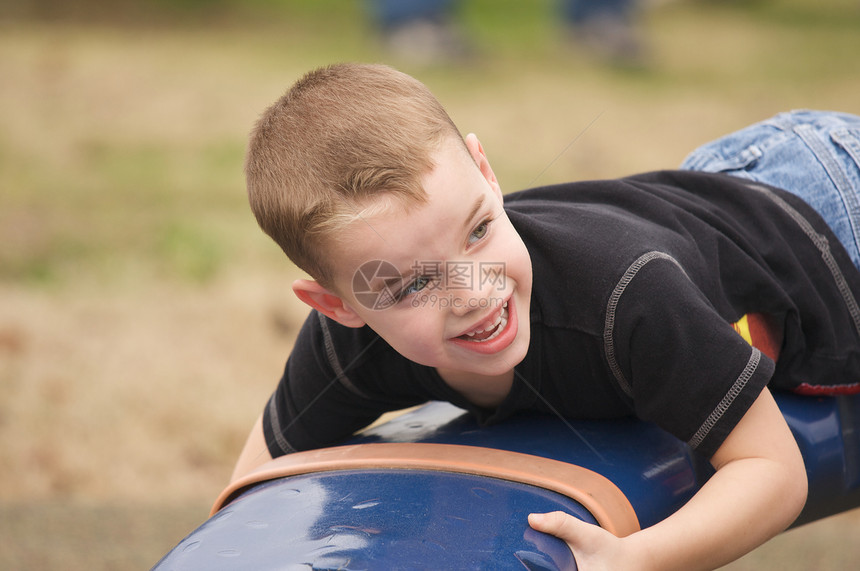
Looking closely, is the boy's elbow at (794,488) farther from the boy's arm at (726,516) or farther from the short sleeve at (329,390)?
the short sleeve at (329,390)

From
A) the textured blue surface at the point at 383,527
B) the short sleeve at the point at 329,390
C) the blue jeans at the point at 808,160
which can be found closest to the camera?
the textured blue surface at the point at 383,527

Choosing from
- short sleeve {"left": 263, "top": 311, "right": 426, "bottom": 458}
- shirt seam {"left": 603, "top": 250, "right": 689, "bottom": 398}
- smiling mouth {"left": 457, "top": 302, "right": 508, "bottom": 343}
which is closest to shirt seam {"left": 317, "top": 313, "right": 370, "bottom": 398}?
short sleeve {"left": 263, "top": 311, "right": 426, "bottom": 458}

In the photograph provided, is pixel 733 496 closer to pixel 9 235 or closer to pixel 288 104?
pixel 288 104

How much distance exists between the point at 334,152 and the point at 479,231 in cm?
17

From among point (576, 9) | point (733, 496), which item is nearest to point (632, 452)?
point (733, 496)

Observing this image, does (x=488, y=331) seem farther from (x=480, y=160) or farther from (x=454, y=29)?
(x=454, y=29)

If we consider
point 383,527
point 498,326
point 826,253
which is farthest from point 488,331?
point 826,253

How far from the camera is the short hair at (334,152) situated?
904 millimetres

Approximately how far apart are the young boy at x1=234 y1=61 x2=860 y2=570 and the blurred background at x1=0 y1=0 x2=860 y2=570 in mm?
488

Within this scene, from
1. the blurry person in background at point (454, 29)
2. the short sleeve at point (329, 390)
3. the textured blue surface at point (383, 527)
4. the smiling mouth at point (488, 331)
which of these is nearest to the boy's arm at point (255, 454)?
the short sleeve at point (329, 390)

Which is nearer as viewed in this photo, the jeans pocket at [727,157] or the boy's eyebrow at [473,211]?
the boy's eyebrow at [473,211]

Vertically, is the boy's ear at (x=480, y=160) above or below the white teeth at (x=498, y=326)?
above

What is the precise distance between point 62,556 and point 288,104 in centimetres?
120

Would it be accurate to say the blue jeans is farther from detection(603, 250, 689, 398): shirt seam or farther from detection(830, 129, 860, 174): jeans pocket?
detection(603, 250, 689, 398): shirt seam
